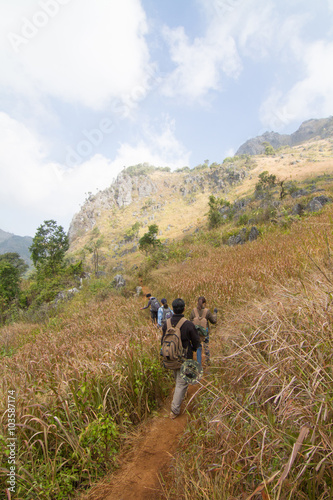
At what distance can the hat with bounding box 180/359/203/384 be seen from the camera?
2.69 meters

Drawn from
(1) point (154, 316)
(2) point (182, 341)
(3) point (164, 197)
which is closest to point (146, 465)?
(2) point (182, 341)

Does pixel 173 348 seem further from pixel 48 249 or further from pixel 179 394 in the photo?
pixel 48 249

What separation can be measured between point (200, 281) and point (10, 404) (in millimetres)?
5653

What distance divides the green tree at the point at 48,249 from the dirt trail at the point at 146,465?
25.1 m

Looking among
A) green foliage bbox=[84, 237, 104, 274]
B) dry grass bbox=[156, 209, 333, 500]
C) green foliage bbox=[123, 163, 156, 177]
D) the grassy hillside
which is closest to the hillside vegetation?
dry grass bbox=[156, 209, 333, 500]

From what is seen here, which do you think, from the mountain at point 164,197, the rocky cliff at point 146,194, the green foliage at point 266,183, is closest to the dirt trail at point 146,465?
the green foliage at point 266,183

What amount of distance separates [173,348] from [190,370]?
333mm

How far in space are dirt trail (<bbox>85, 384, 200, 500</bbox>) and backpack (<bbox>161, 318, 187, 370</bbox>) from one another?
2.07ft

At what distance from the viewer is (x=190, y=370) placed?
276 cm

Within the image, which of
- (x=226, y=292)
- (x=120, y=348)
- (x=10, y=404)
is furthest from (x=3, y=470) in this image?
(x=226, y=292)

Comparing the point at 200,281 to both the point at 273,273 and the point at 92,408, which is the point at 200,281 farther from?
the point at 92,408

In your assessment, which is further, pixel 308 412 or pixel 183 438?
pixel 183 438

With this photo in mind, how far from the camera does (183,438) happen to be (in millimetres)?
2510

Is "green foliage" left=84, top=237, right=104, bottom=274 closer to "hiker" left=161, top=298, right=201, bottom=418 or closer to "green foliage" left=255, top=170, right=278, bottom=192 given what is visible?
"green foliage" left=255, top=170, right=278, bottom=192
